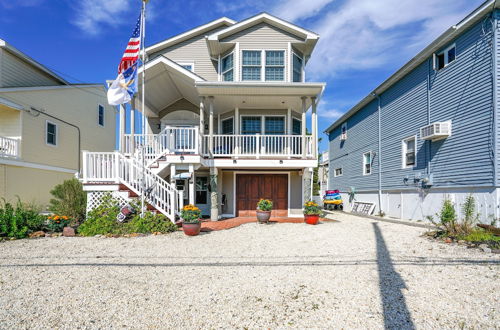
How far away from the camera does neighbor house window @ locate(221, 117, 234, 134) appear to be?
12.5 meters

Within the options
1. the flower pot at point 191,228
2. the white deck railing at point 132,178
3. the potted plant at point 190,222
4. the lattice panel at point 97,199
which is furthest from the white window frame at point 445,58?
the lattice panel at point 97,199

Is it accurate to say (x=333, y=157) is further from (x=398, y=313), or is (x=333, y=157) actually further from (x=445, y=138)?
(x=398, y=313)

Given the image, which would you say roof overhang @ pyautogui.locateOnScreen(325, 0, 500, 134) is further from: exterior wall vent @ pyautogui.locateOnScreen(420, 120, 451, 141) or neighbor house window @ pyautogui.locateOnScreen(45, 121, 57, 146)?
neighbor house window @ pyautogui.locateOnScreen(45, 121, 57, 146)

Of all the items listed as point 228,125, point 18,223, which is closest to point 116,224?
point 18,223

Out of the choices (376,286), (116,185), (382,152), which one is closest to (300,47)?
(382,152)

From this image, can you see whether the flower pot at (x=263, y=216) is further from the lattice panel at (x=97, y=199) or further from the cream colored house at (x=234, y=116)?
the lattice panel at (x=97, y=199)

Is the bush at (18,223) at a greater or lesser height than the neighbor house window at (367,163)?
lesser

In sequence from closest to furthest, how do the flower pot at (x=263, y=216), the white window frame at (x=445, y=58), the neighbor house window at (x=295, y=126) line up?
the white window frame at (x=445, y=58) → the flower pot at (x=263, y=216) → the neighbor house window at (x=295, y=126)

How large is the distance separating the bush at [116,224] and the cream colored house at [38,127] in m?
6.26

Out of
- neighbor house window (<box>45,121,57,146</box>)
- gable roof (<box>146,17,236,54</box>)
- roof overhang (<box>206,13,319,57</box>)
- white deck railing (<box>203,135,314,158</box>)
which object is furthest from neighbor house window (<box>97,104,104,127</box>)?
white deck railing (<box>203,135,314,158</box>)

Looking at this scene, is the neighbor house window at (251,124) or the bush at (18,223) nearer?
the bush at (18,223)

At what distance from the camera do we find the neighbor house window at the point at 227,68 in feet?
40.9

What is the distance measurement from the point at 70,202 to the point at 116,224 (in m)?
2.46

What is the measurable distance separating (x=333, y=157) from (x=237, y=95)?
1271 centimetres
